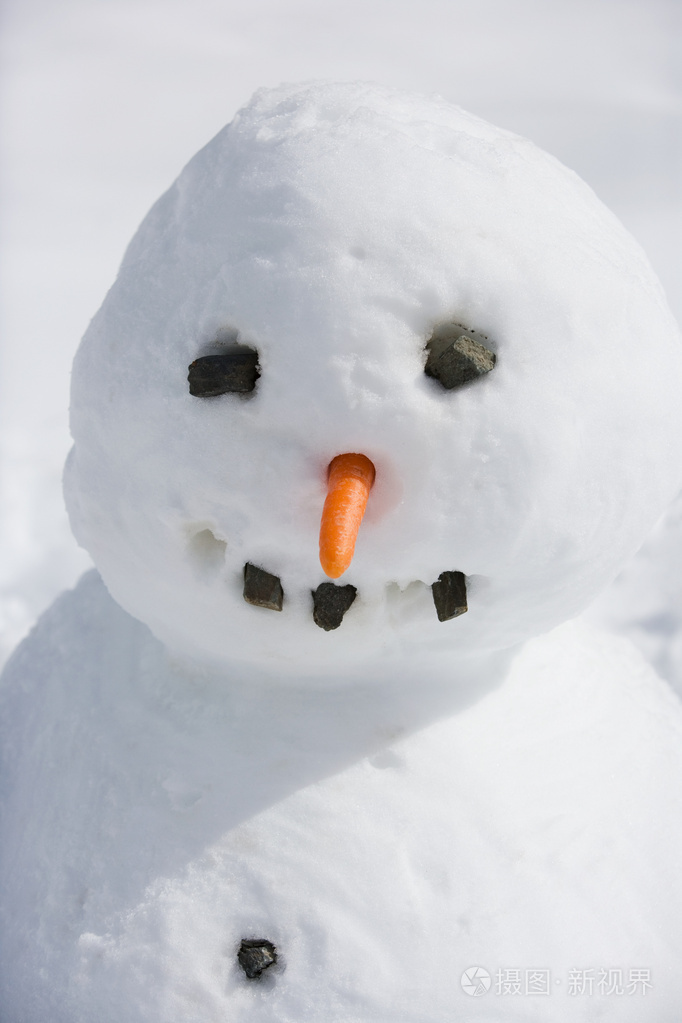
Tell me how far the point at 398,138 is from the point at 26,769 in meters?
0.95

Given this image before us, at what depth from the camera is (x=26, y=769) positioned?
1.25 meters

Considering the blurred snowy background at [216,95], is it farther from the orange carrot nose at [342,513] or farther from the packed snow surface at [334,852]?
the orange carrot nose at [342,513]

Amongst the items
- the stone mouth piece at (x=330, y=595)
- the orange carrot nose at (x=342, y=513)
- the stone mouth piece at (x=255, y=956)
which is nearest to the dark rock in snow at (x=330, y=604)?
the stone mouth piece at (x=330, y=595)

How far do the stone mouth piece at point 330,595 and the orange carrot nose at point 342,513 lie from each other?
0.14 meters

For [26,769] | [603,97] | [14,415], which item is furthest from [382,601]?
[603,97]

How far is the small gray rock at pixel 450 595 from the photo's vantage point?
940 millimetres

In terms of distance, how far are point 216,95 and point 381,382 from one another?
2793 mm

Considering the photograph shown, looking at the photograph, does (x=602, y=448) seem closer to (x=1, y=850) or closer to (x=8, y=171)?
(x=1, y=850)

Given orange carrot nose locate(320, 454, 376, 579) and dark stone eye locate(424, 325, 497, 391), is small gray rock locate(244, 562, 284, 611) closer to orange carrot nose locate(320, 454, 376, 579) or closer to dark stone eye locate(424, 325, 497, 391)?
orange carrot nose locate(320, 454, 376, 579)

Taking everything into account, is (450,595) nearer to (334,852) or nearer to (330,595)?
(330,595)

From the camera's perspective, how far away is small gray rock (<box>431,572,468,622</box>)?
94cm

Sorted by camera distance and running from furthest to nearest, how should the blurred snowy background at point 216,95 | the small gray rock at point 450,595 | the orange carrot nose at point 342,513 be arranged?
the blurred snowy background at point 216,95, the small gray rock at point 450,595, the orange carrot nose at point 342,513

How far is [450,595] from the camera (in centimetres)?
94

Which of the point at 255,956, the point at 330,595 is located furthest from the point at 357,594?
the point at 255,956
